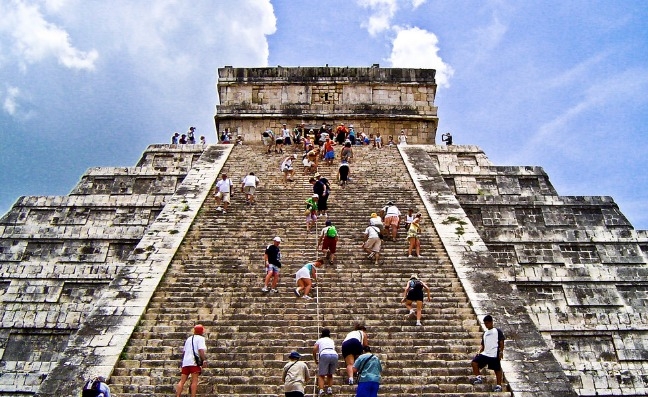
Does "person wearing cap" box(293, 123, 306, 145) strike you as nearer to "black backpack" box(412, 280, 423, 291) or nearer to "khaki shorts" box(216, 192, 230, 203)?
"khaki shorts" box(216, 192, 230, 203)

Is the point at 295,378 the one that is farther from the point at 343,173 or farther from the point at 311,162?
the point at 311,162

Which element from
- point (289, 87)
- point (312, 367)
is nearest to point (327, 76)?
point (289, 87)

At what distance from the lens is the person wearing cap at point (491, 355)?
8836 millimetres

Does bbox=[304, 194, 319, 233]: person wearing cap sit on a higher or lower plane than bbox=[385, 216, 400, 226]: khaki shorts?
higher

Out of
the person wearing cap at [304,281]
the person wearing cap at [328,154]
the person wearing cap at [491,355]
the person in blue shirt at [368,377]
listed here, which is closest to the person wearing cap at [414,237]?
the person wearing cap at [304,281]

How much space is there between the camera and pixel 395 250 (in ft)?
43.4

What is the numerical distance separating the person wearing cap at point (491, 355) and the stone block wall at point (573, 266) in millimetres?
3181

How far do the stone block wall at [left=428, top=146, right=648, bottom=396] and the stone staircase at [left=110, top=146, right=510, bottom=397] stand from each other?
7.90 feet

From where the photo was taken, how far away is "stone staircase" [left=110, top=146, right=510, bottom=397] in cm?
918

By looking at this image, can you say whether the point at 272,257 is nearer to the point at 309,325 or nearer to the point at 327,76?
the point at 309,325

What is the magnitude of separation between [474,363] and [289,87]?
18.1 meters

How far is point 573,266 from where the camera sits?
1449 centimetres

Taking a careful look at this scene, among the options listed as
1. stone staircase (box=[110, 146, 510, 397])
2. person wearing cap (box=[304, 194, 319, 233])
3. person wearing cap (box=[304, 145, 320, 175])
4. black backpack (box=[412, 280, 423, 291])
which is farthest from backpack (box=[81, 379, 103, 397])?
person wearing cap (box=[304, 145, 320, 175])

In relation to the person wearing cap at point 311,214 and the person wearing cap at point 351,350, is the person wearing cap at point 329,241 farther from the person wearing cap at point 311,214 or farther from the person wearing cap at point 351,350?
the person wearing cap at point 351,350
